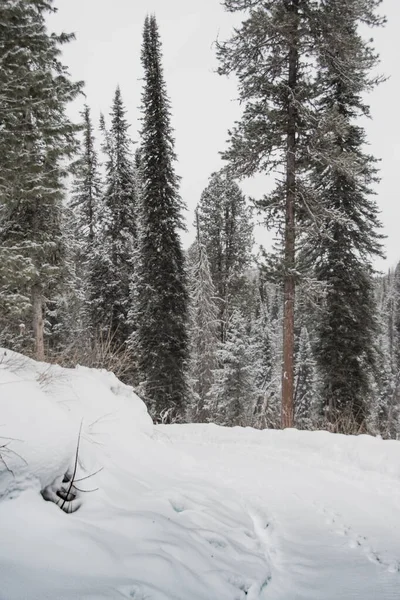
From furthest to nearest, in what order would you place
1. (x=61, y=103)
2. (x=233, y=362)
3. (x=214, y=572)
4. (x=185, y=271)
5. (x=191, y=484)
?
(x=233, y=362) → (x=185, y=271) → (x=61, y=103) → (x=191, y=484) → (x=214, y=572)

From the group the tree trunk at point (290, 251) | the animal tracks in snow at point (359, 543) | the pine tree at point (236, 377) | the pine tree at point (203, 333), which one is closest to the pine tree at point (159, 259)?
the pine tree at point (236, 377)

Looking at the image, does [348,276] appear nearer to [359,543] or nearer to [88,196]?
[359,543]

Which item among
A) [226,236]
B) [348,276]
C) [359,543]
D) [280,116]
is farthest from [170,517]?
[226,236]

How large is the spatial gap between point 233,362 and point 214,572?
17520mm

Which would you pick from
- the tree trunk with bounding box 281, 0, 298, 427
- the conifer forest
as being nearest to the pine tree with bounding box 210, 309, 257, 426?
the conifer forest

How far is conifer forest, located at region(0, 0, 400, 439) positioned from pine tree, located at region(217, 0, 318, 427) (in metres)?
0.04

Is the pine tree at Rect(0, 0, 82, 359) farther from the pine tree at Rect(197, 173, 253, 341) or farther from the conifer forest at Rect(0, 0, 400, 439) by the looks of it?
the pine tree at Rect(197, 173, 253, 341)

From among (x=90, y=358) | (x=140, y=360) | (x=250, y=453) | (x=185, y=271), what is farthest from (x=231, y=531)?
(x=185, y=271)

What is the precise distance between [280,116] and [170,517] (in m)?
9.65

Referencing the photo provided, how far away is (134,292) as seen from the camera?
710 inches

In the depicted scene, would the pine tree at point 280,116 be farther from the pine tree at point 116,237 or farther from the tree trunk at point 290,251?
the pine tree at point 116,237

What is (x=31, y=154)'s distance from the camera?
10812 millimetres

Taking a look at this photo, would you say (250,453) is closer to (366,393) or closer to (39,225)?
(366,393)

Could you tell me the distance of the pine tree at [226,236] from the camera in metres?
24.0
